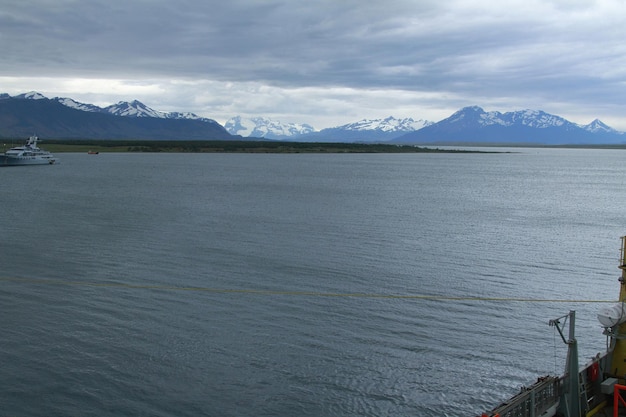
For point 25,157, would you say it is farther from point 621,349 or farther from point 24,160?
point 621,349

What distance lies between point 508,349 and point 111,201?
153ft

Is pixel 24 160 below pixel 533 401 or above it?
above

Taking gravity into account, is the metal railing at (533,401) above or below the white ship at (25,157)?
below

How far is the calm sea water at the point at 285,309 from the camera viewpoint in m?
16.9

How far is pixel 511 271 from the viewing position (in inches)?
1225

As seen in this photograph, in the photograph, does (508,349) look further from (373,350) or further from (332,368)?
(332,368)

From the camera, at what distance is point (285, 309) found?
2370cm

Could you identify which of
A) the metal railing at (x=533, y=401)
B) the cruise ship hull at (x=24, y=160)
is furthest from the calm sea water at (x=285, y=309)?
the cruise ship hull at (x=24, y=160)

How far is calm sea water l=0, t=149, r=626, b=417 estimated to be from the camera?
Answer: 16.9 m

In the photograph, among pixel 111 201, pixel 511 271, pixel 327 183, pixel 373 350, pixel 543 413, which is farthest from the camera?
pixel 327 183

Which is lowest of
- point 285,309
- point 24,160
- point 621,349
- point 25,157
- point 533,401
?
point 285,309

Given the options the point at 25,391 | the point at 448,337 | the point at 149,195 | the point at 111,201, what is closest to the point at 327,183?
the point at 149,195

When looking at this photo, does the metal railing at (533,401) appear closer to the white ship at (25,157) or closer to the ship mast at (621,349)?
the ship mast at (621,349)

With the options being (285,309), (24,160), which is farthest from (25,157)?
(285,309)
